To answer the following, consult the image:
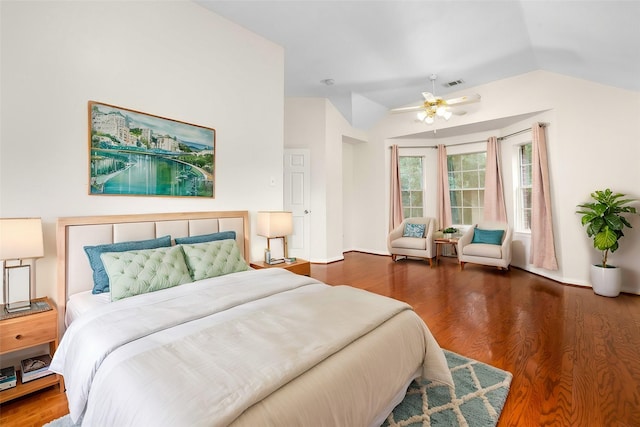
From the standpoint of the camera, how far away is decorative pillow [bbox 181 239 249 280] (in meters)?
2.27

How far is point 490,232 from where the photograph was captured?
4895 mm

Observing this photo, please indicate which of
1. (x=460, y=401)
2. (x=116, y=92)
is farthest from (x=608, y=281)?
(x=116, y=92)

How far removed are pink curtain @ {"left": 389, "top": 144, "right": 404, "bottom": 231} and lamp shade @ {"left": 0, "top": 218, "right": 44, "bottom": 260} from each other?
17.9ft

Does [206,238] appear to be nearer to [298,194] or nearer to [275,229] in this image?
[275,229]

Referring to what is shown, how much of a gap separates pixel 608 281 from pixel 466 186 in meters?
2.80

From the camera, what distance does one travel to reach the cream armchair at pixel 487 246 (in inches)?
177

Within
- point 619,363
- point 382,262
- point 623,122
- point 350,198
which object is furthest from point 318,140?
point 619,363

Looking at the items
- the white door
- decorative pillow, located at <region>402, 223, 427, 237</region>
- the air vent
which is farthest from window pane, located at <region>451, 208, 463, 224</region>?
the white door

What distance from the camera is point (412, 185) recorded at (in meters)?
Answer: 6.33

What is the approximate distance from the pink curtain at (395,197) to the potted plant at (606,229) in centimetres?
299

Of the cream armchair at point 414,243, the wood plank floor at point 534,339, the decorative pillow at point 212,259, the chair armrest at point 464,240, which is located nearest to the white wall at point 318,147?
the wood plank floor at point 534,339

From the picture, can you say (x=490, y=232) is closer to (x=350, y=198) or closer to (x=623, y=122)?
(x=623, y=122)

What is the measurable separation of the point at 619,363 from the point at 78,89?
4.53 meters

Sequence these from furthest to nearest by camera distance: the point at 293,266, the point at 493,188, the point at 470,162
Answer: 1. the point at 470,162
2. the point at 493,188
3. the point at 293,266
